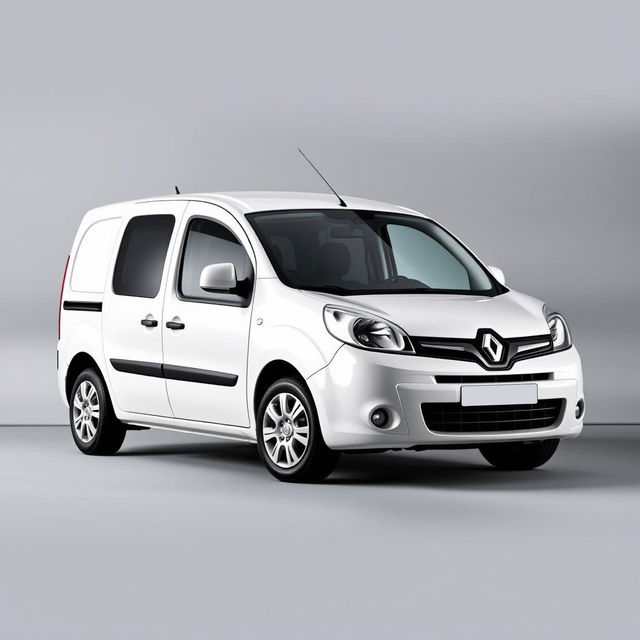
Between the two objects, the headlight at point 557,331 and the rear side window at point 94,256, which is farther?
the rear side window at point 94,256

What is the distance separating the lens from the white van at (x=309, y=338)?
852 centimetres

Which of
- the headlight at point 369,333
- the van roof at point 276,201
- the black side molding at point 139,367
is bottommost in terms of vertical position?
the black side molding at point 139,367

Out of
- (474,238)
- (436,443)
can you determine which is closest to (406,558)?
(436,443)

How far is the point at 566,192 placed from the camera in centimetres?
1443

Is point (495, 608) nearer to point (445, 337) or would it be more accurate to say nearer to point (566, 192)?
point (445, 337)

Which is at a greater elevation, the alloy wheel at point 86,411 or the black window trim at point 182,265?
the black window trim at point 182,265

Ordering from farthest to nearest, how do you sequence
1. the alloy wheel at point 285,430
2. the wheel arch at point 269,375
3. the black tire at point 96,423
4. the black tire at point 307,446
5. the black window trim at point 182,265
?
the black tire at point 96,423
the black window trim at point 182,265
the wheel arch at point 269,375
the alloy wheel at point 285,430
the black tire at point 307,446

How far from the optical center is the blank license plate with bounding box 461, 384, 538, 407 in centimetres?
854

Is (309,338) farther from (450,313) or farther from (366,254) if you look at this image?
(366,254)

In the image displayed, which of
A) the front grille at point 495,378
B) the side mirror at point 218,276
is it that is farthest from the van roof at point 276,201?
the front grille at point 495,378

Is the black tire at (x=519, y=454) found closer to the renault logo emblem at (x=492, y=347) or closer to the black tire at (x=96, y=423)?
the renault logo emblem at (x=492, y=347)

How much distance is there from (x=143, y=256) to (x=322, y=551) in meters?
4.08

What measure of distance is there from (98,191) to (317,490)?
6652 millimetres

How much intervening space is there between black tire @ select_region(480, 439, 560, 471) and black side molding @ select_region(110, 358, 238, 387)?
1611 millimetres
